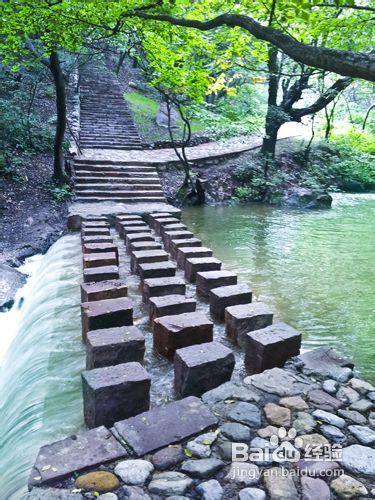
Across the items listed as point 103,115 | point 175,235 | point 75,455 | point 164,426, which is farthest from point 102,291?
point 103,115

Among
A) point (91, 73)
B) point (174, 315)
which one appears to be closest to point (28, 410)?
point (174, 315)

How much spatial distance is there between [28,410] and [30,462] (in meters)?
0.66

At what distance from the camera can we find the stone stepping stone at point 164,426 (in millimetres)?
2186

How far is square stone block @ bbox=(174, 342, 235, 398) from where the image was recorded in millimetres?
2741

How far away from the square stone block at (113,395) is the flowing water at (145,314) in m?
0.26

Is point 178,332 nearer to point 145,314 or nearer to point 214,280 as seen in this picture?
point 145,314

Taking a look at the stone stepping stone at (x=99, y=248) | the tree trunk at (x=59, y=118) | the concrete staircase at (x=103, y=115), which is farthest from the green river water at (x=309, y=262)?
the concrete staircase at (x=103, y=115)

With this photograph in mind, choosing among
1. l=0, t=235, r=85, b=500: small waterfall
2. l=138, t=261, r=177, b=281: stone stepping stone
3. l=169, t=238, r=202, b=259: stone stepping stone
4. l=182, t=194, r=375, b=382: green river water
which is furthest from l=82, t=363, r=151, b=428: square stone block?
l=169, t=238, r=202, b=259: stone stepping stone

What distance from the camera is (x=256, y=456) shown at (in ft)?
6.96

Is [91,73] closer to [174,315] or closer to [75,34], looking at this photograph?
[75,34]

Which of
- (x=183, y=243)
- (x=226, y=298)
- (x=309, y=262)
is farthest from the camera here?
(x=309, y=262)

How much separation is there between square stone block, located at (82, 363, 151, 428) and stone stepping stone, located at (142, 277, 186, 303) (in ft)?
5.23

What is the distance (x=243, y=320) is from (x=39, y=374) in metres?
1.82

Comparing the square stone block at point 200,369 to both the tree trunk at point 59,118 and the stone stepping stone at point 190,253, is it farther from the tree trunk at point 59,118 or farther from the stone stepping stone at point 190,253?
the tree trunk at point 59,118
